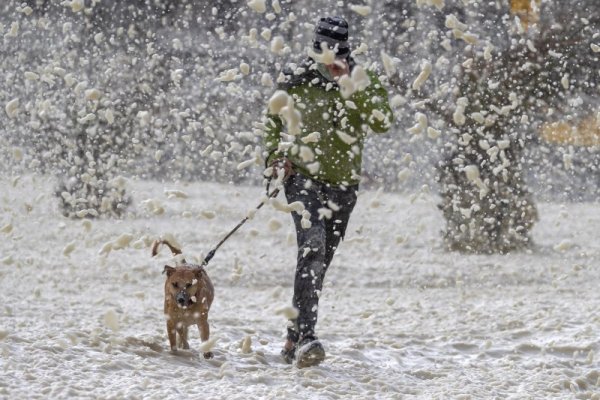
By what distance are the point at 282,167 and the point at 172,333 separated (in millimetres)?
962

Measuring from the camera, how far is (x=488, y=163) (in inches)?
394

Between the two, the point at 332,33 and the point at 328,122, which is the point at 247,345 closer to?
the point at 328,122

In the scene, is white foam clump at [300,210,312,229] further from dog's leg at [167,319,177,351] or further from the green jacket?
dog's leg at [167,319,177,351]

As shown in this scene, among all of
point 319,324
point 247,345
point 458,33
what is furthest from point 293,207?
point 319,324

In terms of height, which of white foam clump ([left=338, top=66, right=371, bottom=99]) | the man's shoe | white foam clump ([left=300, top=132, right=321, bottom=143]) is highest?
white foam clump ([left=338, top=66, right=371, bottom=99])

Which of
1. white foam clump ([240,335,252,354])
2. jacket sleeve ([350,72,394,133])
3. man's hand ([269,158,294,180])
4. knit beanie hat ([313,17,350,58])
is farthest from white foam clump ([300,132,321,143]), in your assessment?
white foam clump ([240,335,252,354])

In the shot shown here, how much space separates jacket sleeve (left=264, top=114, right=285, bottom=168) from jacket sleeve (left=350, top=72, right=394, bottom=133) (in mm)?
382

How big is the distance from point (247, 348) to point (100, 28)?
950 cm

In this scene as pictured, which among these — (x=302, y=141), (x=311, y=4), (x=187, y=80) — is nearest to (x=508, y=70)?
(x=311, y=4)

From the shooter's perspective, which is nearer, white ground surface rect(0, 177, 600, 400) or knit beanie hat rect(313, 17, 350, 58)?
white ground surface rect(0, 177, 600, 400)

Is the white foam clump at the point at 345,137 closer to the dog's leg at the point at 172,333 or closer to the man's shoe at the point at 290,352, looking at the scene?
the man's shoe at the point at 290,352

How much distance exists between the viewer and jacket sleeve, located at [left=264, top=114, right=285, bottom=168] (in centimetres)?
484

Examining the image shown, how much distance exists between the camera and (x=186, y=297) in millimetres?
4656

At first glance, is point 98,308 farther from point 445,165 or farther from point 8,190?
point 8,190
